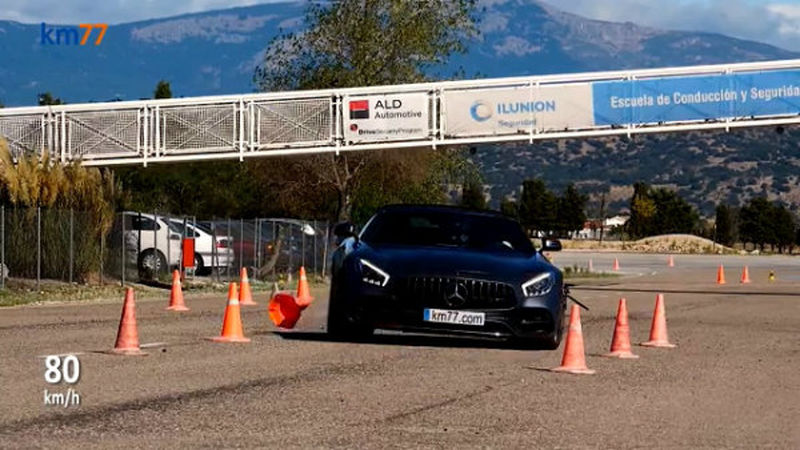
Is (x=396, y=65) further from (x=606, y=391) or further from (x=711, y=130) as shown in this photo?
(x=606, y=391)

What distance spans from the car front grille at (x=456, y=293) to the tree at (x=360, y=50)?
3352 cm

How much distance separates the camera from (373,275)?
16016 mm

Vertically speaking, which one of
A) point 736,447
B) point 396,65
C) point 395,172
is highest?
point 396,65

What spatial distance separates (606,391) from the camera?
1323cm

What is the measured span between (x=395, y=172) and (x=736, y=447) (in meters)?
40.2

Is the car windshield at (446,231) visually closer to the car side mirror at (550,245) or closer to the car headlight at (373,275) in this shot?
the car side mirror at (550,245)

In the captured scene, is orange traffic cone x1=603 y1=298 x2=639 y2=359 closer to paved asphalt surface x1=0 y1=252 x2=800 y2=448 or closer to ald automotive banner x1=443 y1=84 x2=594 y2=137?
paved asphalt surface x1=0 y1=252 x2=800 y2=448

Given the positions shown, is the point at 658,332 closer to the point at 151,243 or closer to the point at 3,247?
the point at 3,247

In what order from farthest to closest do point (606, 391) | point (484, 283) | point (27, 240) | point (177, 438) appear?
point (27, 240)
point (484, 283)
point (606, 391)
point (177, 438)

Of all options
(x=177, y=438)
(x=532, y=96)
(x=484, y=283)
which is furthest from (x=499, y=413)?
(x=532, y=96)

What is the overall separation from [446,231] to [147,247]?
1958cm

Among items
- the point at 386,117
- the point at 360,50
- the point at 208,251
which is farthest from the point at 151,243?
the point at 360,50

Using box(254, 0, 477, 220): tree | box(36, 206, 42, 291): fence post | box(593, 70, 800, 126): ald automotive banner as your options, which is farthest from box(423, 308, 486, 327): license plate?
box(254, 0, 477, 220): tree

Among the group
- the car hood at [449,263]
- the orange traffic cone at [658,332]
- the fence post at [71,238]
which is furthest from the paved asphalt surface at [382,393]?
the fence post at [71,238]
